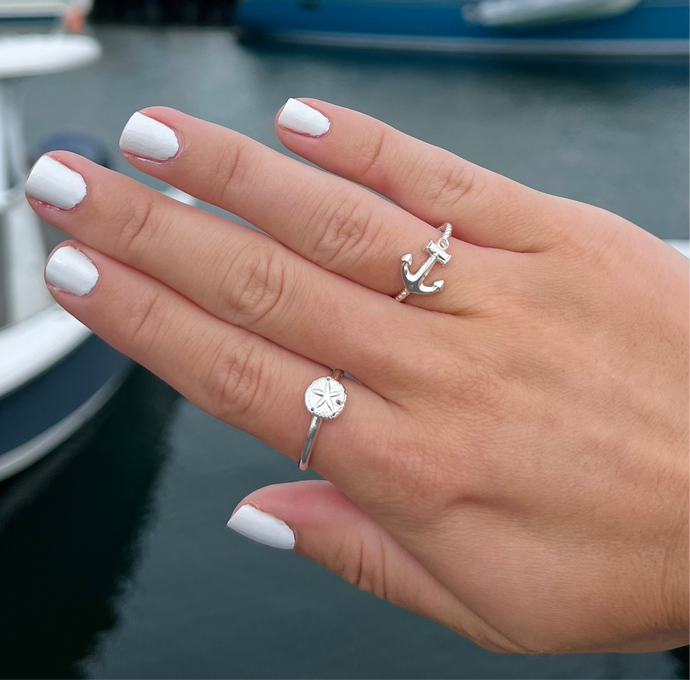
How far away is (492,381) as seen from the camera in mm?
985

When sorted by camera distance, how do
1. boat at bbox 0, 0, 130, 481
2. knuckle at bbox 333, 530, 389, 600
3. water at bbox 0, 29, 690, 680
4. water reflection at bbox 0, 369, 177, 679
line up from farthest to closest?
boat at bbox 0, 0, 130, 481 < water reflection at bbox 0, 369, 177, 679 < water at bbox 0, 29, 690, 680 < knuckle at bbox 333, 530, 389, 600

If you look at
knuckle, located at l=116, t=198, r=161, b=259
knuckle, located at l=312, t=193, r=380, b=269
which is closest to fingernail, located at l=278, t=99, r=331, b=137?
knuckle, located at l=312, t=193, r=380, b=269

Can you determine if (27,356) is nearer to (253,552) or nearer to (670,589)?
(253,552)

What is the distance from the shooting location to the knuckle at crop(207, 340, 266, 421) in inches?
39.3

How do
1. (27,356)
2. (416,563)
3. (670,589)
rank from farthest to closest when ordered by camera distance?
(27,356), (416,563), (670,589)

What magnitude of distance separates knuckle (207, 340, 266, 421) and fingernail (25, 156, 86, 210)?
30 centimetres

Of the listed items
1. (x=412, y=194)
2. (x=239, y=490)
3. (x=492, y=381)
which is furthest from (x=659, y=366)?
(x=239, y=490)

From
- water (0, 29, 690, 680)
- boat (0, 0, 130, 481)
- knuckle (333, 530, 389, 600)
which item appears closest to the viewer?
knuckle (333, 530, 389, 600)

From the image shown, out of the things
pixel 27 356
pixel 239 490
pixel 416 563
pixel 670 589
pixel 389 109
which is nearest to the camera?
pixel 670 589

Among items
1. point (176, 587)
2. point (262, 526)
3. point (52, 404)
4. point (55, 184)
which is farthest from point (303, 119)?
point (52, 404)

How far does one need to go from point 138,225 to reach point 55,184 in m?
0.12

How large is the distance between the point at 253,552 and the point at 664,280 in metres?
1.84

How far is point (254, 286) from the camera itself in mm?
992

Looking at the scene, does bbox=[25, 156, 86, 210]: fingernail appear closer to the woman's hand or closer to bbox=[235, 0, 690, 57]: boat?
the woman's hand
